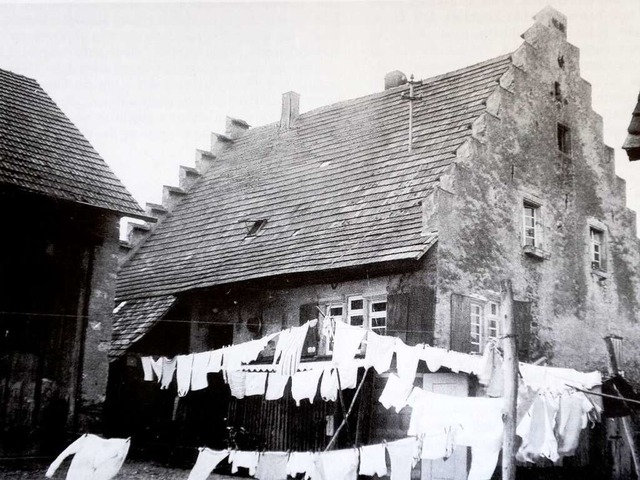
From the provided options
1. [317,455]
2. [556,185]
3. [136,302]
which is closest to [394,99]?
[556,185]

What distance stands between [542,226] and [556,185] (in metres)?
1.45

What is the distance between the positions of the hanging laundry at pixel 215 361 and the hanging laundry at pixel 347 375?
3.07m

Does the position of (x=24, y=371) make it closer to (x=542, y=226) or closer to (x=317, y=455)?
(x=317, y=455)

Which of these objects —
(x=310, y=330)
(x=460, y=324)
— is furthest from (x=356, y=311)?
(x=460, y=324)

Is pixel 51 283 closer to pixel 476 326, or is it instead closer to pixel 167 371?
pixel 167 371

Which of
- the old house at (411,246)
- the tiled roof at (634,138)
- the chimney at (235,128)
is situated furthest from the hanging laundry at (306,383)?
the chimney at (235,128)

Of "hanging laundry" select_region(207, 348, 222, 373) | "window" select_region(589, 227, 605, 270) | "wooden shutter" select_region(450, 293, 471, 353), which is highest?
"window" select_region(589, 227, 605, 270)

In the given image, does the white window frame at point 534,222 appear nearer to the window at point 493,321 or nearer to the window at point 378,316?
the window at point 493,321

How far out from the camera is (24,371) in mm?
14023

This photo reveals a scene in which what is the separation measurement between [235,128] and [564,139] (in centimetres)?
1223

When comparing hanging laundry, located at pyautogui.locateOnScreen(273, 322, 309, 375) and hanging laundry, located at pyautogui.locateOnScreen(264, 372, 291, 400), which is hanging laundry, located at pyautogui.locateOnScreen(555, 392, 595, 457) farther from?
hanging laundry, located at pyautogui.locateOnScreen(264, 372, 291, 400)

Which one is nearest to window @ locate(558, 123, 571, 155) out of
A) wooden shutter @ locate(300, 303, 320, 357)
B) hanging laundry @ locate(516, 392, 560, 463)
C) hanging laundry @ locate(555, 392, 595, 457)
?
wooden shutter @ locate(300, 303, 320, 357)

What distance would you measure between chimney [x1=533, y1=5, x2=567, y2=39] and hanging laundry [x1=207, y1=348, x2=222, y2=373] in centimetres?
1184

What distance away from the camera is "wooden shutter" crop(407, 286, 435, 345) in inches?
590
